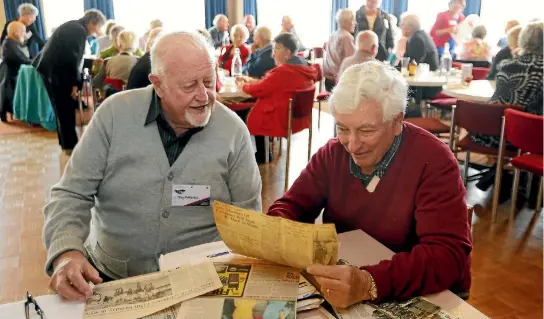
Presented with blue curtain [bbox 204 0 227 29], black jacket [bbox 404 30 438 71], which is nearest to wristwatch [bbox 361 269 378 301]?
black jacket [bbox 404 30 438 71]

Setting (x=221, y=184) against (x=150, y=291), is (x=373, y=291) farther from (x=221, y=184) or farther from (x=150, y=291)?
(x=221, y=184)

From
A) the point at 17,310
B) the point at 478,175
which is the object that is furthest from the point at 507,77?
the point at 17,310

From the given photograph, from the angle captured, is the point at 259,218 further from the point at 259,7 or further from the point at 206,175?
the point at 259,7

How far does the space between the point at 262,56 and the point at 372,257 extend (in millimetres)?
4873

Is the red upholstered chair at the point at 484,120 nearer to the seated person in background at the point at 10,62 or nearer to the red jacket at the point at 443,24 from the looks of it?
the red jacket at the point at 443,24

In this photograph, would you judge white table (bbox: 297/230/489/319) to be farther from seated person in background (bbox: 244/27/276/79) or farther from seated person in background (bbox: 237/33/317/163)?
seated person in background (bbox: 244/27/276/79)

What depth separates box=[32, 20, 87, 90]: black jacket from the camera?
17.0ft

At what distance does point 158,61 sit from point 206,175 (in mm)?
408

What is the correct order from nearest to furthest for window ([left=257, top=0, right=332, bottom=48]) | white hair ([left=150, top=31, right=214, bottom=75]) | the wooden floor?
white hair ([left=150, top=31, right=214, bottom=75])
the wooden floor
window ([left=257, top=0, right=332, bottom=48])

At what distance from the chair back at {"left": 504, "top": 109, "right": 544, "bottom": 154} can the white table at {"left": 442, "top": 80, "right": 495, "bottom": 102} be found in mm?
966

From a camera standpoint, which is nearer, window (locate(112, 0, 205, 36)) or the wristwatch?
the wristwatch

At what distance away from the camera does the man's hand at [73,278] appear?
3.84 ft

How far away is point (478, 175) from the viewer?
4.54 meters

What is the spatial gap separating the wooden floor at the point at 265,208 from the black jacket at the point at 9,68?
89.4 inches
